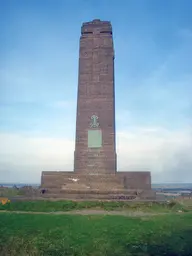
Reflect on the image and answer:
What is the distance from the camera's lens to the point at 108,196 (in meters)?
20.2

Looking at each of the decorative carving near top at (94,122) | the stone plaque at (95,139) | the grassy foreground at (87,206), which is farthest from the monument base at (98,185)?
the decorative carving near top at (94,122)

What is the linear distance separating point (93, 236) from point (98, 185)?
1233 cm

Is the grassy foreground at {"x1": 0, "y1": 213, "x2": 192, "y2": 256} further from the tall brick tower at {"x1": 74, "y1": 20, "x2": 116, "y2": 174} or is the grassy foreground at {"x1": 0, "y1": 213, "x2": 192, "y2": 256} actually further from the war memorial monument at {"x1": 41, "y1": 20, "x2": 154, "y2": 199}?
the tall brick tower at {"x1": 74, "y1": 20, "x2": 116, "y2": 174}

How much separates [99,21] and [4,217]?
72.8 ft

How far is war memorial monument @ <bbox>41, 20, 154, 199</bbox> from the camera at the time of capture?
21.4 metres

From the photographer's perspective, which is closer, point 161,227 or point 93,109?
point 161,227

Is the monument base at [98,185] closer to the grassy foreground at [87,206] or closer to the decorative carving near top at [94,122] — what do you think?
the grassy foreground at [87,206]

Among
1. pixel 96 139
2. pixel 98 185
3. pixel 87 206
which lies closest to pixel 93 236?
pixel 87 206

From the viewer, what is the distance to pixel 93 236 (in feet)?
30.1

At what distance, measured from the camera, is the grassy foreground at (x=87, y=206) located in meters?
16.8

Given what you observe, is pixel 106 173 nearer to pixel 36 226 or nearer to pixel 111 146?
pixel 111 146

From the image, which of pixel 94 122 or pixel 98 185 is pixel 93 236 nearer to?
pixel 98 185

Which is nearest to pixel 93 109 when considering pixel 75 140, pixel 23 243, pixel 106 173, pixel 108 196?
pixel 75 140

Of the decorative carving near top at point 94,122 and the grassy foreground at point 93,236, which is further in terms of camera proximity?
the decorative carving near top at point 94,122
